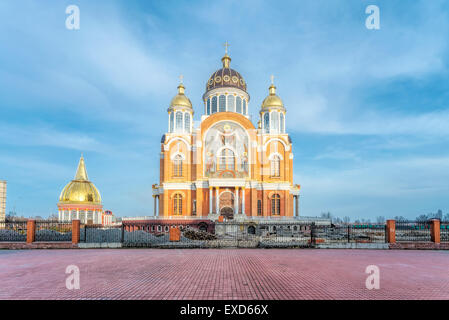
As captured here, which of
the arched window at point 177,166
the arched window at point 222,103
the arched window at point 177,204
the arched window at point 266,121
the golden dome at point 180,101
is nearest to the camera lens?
the arched window at point 177,204

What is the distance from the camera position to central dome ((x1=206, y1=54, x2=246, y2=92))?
41875 millimetres

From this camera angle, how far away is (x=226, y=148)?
36.6 metres

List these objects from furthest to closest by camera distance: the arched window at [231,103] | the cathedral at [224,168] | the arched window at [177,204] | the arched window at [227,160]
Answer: the arched window at [231,103]
the arched window at [227,160]
the arched window at [177,204]
the cathedral at [224,168]

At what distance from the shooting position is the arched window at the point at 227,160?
36344mm

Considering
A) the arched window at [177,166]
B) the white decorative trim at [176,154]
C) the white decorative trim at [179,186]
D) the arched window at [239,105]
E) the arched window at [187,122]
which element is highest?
the arched window at [239,105]

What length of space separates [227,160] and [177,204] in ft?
27.8

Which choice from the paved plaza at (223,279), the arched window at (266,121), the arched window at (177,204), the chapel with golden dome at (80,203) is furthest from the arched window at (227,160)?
the paved plaza at (223,279)

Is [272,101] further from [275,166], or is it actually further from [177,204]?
[177,204]

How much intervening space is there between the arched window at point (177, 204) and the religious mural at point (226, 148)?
460cm

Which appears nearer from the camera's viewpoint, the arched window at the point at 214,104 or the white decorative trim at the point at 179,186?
the white decorative trim at the point at 179,186

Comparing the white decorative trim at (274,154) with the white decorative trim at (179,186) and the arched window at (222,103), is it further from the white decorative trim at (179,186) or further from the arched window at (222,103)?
the white decorative trim at (179,186)
